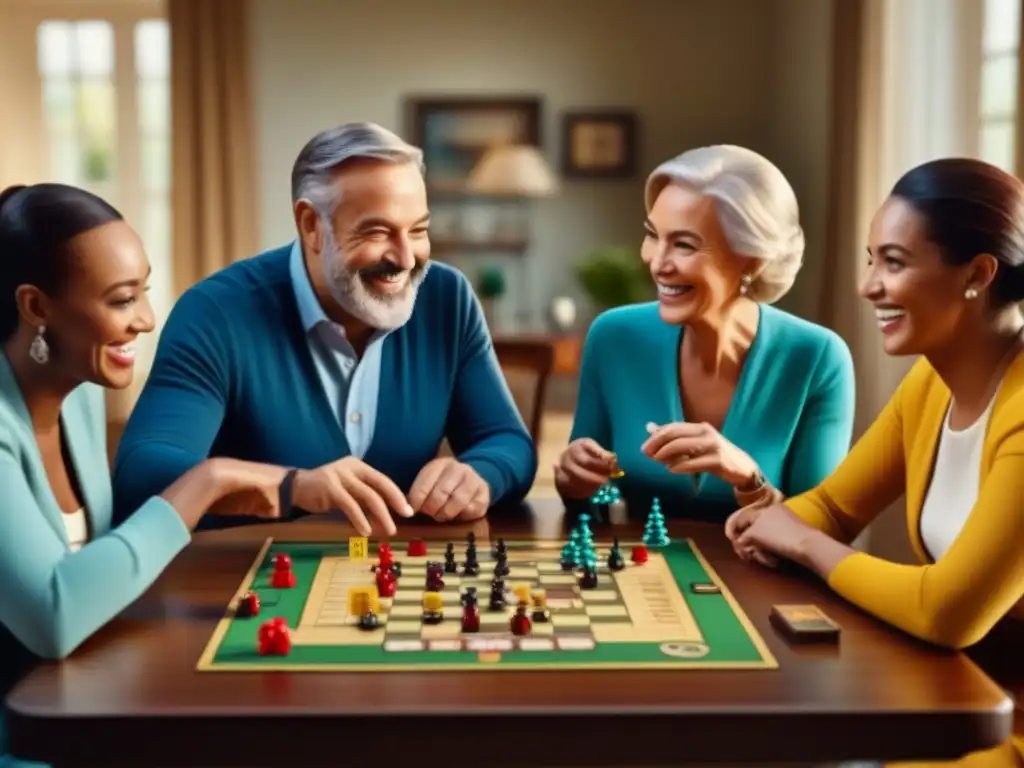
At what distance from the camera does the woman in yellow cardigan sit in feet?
4.50

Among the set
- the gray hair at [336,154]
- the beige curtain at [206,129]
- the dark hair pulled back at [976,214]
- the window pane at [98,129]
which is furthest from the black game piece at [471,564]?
the window pane at [98,129]

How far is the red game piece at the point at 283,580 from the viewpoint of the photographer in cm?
161

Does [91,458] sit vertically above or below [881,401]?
above

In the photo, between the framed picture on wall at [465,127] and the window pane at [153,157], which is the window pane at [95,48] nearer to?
the window pane at [153,157]

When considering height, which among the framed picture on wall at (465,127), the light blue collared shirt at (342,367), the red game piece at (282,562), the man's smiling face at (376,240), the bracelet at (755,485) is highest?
the framed picture on wall at (465,127)

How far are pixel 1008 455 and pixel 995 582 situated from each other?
0.48 ft

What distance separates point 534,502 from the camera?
2.20m

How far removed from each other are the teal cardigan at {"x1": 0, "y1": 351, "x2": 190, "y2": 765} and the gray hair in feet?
1.95

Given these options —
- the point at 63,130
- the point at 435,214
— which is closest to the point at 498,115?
the point at 435,214

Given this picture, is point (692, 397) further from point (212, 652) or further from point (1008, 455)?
point (212, 652)

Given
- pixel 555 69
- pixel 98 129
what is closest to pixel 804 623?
pixel 555 69

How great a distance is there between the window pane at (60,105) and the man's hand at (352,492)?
5.62m

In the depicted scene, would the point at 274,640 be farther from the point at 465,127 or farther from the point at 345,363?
the point at 465,127

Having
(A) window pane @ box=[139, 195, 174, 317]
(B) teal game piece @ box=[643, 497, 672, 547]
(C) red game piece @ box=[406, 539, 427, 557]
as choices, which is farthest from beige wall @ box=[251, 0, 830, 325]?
(C) red game piece @ box=[406, 539, 427, 557]
